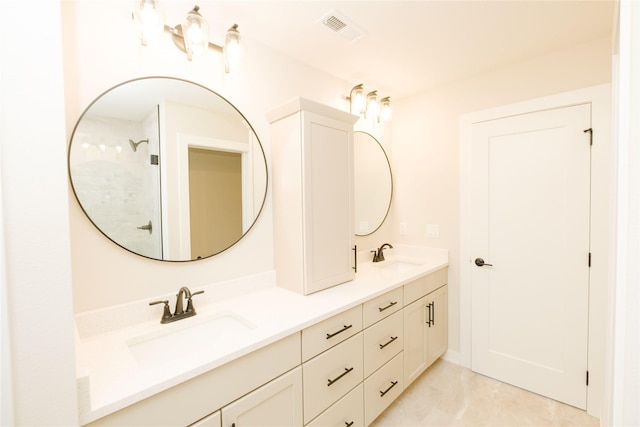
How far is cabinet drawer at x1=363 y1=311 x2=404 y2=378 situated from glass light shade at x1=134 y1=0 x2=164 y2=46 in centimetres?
186

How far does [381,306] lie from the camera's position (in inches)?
70.1

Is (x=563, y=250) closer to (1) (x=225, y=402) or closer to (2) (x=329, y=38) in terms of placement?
(2) (x=329, y=38)

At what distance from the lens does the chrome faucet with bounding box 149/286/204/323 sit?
1351mm

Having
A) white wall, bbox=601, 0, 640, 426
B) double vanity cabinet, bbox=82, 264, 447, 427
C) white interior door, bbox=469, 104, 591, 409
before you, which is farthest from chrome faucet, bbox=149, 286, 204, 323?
white interior door, bbox=469, 104, 591, 409

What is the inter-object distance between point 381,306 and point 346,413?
609 mm

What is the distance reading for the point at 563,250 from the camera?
6.57 feet

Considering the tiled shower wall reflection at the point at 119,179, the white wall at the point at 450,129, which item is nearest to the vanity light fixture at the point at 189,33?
the tiled shower wall reflection at the point at 119,179

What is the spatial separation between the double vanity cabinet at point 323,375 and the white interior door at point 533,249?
20.2 inches

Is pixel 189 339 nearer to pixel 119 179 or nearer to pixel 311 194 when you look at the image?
pixel 119 179

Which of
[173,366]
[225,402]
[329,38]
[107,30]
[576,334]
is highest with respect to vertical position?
[329,38]

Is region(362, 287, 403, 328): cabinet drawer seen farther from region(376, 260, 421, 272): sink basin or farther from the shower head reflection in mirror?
the shower head reflection in mirror

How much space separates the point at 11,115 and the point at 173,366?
85 centimetres

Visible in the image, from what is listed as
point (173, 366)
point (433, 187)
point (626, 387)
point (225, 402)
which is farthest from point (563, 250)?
point (173, 366)

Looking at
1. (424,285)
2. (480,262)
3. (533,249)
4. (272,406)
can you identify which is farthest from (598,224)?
(272,406)
